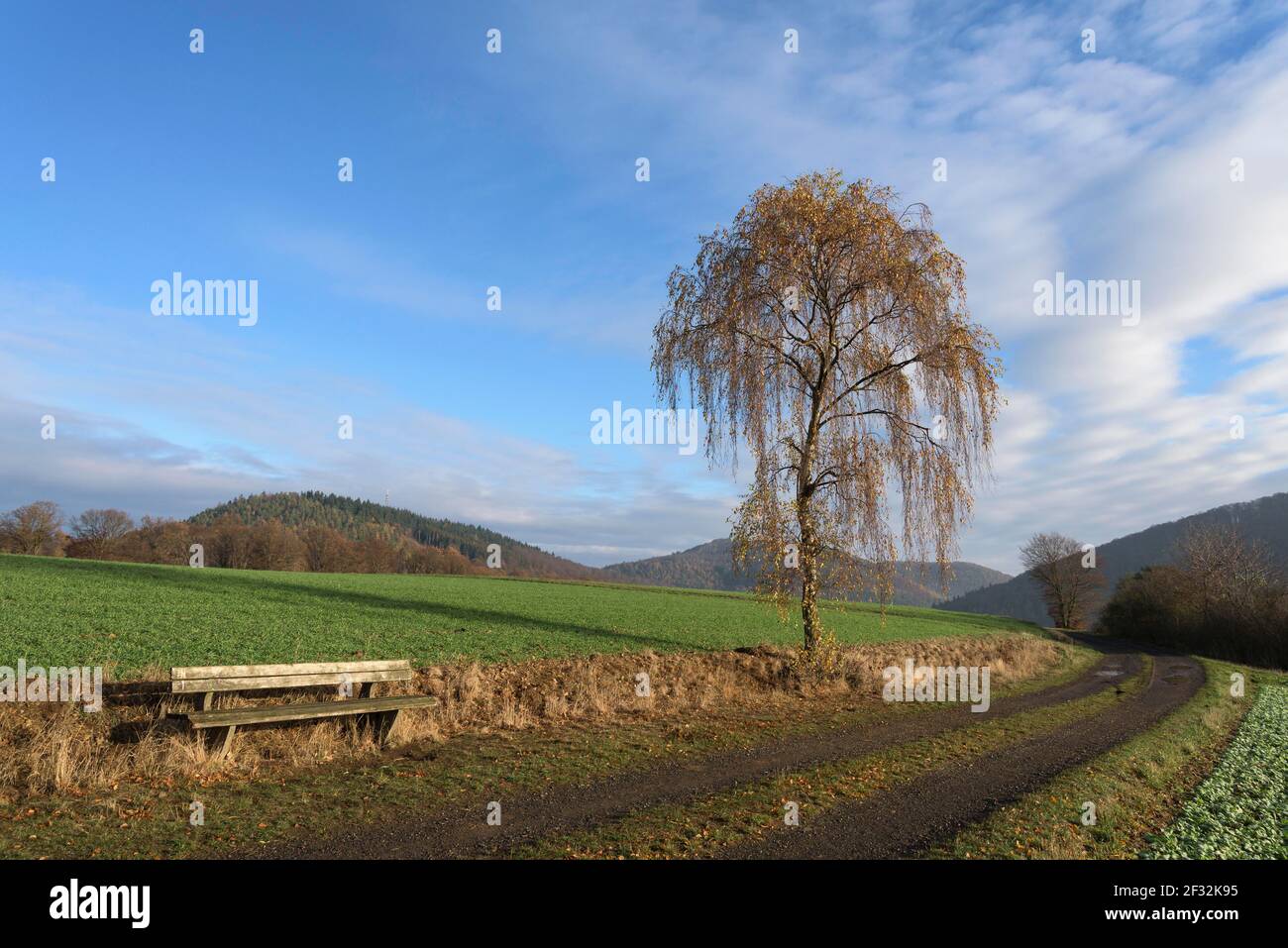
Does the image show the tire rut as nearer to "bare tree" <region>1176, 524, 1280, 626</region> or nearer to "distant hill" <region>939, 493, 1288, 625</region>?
"bare tree" <region>1176, 524, 1280, 626</region>

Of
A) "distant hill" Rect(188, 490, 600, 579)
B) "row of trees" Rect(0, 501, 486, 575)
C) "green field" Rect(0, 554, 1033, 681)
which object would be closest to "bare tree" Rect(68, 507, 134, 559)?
"row of trees" Rect(0, 501, 486, 575)

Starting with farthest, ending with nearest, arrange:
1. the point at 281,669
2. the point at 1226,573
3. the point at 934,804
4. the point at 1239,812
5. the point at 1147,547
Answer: the point at 1147,547
the point at 1226,573
the point at 281,669
the point at 1239,812
the point at 934,804

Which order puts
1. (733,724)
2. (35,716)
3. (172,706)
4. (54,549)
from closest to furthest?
(35,716), (172,706), (733,724), (54,549)

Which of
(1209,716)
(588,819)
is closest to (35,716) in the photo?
(588,819)

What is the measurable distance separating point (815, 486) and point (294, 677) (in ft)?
40.5

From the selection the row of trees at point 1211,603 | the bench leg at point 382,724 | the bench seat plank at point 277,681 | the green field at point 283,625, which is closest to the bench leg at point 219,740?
the bench seat plank at point 277,681

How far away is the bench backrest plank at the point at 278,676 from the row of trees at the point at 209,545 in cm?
6329

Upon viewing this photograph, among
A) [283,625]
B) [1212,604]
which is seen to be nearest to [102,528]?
[283,625]

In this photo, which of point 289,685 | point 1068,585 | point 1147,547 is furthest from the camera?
point 1147,547

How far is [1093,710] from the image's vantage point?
663 inches

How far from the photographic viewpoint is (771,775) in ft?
30.5

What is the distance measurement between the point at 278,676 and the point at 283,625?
29.8ft

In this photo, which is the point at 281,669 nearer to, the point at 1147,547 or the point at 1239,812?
the point at 1239,812
